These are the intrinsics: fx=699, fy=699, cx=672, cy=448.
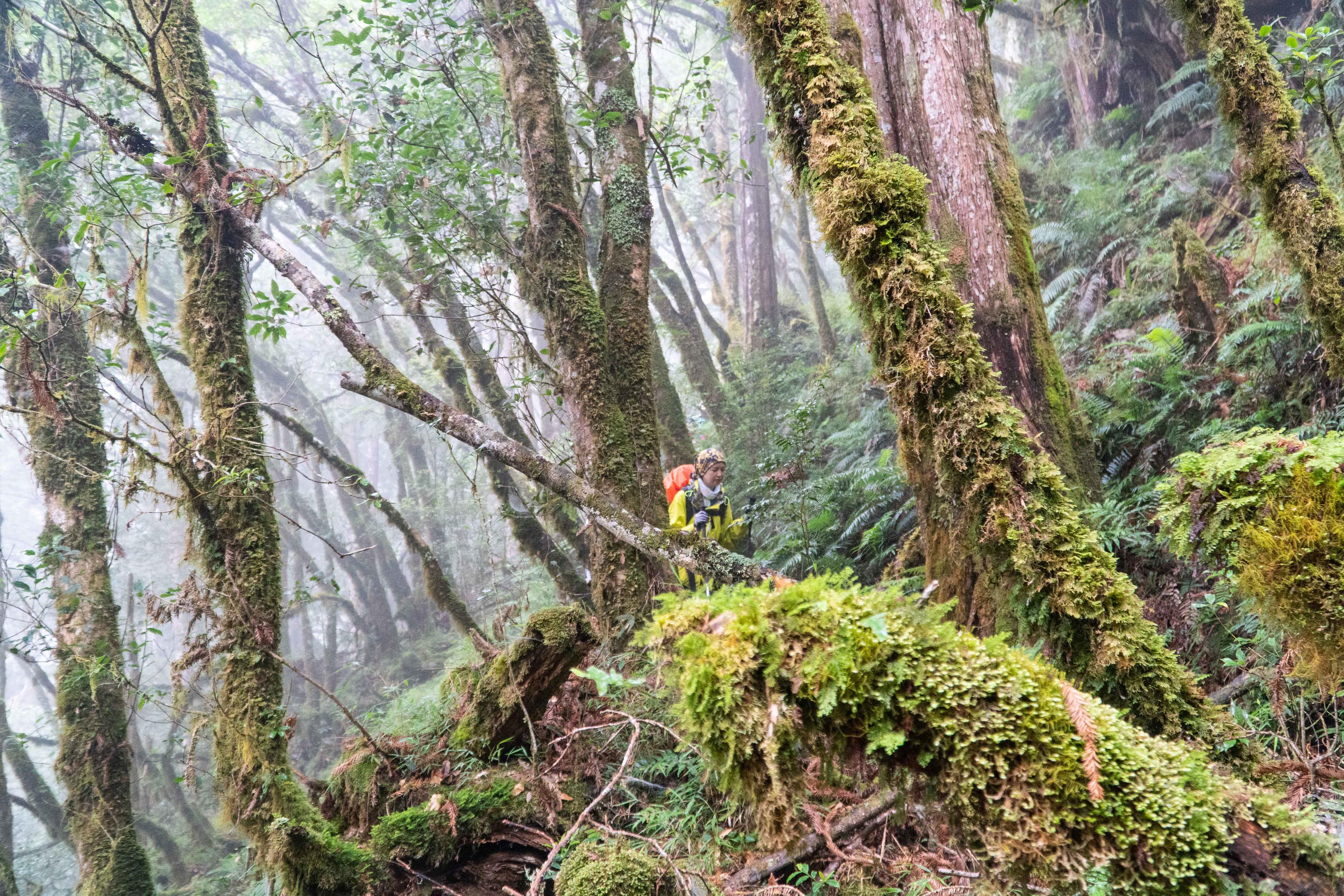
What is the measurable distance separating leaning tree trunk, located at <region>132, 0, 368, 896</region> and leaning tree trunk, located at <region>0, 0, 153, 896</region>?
1.04 metres

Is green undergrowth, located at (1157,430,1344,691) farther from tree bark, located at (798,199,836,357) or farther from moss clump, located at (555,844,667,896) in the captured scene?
tree bark, located at (798,199,836,357)

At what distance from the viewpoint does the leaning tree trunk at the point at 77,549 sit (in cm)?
593

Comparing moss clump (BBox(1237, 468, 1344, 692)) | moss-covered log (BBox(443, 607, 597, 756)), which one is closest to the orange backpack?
moss-covered log (BBox(443, 607, 597, 756))

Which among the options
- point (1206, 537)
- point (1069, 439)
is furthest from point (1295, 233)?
point (1206, 537)

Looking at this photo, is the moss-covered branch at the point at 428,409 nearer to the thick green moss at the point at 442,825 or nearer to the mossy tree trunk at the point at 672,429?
the thick green moss at the point at 442,825

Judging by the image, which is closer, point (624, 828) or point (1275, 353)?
point (624, 828)

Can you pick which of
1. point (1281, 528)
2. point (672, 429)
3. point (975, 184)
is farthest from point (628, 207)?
point (1281, 528)

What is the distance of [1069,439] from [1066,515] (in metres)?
1.87

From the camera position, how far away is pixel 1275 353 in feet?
17.6

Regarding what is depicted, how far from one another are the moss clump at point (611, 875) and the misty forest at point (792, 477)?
0.10 ft

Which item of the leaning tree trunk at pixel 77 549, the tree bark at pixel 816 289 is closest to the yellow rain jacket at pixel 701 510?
the leaning tree trunk at pixel 77 549

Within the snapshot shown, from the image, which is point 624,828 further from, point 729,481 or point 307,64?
point 307,64

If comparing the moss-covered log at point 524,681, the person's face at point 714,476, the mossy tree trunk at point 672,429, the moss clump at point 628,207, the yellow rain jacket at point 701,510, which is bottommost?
the moss-covered log at point 524,681

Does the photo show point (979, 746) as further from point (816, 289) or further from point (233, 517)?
point (816, 289)
